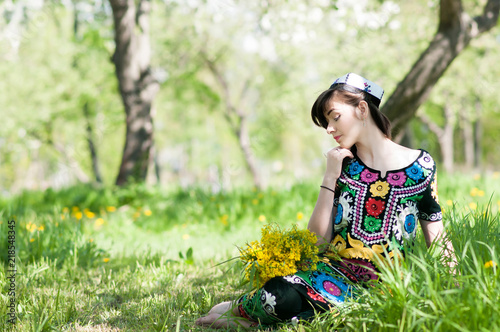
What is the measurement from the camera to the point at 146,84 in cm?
712

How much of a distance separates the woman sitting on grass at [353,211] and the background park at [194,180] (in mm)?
130

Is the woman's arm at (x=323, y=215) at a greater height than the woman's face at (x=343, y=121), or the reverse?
the woman's face at (x=343, y=121)

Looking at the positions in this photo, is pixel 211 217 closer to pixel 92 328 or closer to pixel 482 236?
pixel 92 328

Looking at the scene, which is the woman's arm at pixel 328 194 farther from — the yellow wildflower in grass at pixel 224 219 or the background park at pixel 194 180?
the yellow wildflower in grass at pixel 224 219

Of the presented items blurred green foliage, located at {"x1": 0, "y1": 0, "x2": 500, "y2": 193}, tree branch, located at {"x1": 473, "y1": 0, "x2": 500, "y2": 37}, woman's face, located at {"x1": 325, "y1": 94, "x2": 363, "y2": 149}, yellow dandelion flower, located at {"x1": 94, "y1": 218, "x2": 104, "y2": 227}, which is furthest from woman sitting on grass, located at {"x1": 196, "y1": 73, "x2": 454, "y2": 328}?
blurred green foliage, located at {"x1": 0, "y1": 0, "x2": 500, "y2": 193}

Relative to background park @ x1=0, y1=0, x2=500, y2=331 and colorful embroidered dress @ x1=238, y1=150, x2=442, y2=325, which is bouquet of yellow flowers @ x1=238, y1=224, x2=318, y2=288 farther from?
background park @ x1=0, y1=0, x2=500, y2=331

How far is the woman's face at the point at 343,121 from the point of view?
2.14m

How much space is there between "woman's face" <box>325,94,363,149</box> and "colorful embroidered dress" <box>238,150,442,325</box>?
0.17m

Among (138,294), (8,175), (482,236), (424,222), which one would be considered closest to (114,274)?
(138,294)

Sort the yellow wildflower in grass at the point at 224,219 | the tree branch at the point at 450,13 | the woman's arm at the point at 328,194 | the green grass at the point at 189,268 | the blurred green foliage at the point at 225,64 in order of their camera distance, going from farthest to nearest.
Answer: the blurred green foliage at the point at 225,64, the yellow wildflower in grass at the point at 224,219, the tree branch at the point at 450,13, the woman's arm at the point at 328,194, the green grass at the point at 189,268

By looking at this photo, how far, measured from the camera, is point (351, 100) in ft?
7.07

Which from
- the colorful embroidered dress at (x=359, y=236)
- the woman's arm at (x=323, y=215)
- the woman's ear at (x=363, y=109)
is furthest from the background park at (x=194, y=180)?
the woman's ear at (x=363, y=109)

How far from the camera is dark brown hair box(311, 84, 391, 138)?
7.07 ft

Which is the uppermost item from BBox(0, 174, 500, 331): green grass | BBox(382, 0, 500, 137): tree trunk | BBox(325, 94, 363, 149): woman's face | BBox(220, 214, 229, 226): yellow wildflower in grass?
BBox(382, 0, 500, 137): tree trunk
